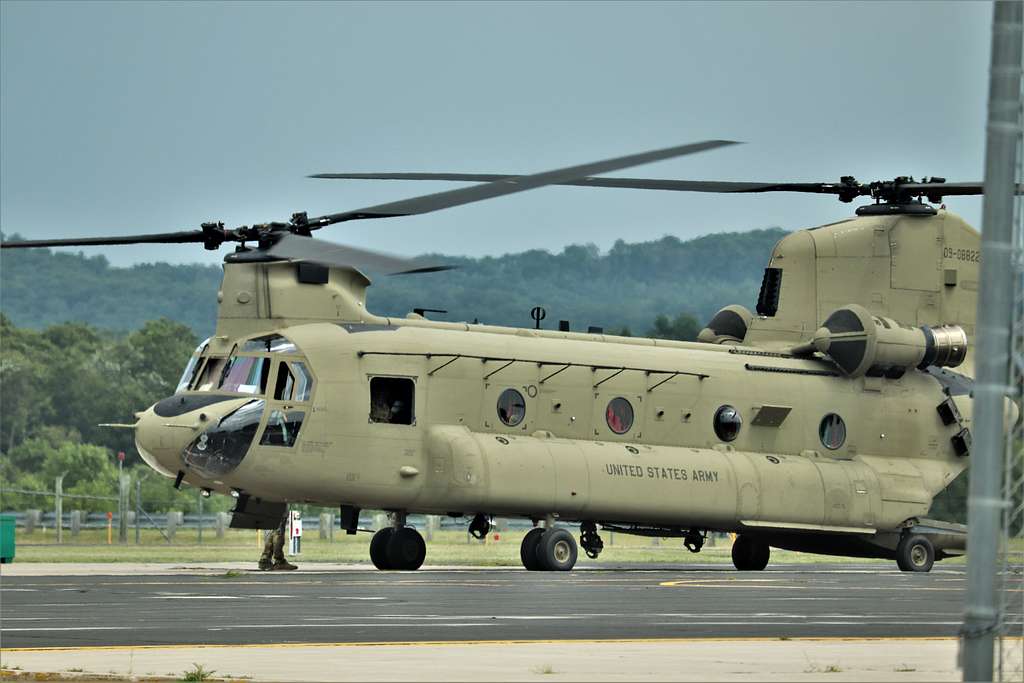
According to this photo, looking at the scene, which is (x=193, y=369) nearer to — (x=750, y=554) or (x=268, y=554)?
(x=268, y=554)

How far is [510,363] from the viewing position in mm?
34656

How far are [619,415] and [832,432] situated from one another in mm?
5136

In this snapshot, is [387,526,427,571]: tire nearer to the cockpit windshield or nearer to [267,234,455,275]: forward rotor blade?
the cockpit windshield

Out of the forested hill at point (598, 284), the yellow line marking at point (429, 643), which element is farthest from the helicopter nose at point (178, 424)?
the forested hill at point (598, 284)

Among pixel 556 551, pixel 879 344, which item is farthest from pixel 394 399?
pixel 879 344

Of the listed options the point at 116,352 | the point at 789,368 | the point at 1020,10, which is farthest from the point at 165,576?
the point at 116,352

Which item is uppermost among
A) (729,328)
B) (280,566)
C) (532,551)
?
(729,328)

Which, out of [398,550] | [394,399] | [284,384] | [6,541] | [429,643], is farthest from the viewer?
[6,541]

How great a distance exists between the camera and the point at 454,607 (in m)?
22.2

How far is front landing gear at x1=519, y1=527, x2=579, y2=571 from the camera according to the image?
34125mm

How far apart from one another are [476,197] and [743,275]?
177 metres

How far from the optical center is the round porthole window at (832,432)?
126ft

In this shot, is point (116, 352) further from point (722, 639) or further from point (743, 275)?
point (722, 639)

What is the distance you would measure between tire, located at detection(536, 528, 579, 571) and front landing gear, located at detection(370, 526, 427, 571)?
2166mm
